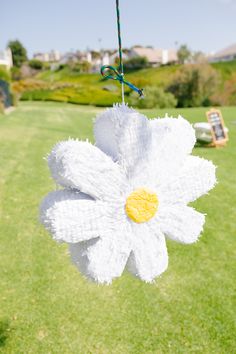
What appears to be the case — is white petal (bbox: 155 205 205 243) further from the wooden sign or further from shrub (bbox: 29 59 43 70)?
shrub (bbox: 29 59 43 70)

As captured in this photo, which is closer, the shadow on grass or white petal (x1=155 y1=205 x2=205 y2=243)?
white petal (x1=155 y1=205 x2=205 y2=243)

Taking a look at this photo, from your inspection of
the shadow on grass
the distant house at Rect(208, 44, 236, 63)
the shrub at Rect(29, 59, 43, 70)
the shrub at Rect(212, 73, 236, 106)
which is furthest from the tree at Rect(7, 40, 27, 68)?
the shadow on grass

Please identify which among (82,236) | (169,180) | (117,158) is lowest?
(82,236)

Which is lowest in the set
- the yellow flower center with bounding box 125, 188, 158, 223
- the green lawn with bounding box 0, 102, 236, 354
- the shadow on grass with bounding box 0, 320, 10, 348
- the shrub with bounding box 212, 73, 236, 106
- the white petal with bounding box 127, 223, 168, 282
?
the shrub with bounding box 212, 73, 236, 106

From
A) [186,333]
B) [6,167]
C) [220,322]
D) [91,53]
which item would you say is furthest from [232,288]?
[91,53]

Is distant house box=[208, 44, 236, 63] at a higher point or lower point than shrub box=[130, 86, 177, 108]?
higher

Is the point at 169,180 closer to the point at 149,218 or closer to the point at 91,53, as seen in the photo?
the point at 149,218

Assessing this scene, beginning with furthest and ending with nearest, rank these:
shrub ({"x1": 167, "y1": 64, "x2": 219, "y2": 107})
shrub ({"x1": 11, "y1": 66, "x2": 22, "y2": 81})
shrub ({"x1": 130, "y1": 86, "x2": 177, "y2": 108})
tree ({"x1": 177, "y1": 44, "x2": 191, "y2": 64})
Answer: tree ({"x1": 177, "y1": 44, "x2": 191, "y2": 64}), shrub ({"x1": 11, "y1": 66, "x2": 22, "y2": 81}), shrub ({"x1": 167, "y1": 64, "x2": 219, "y2": 107}), shrub ({"x1": 130, "y1": 86, "x2": 177, "y2": 108})
